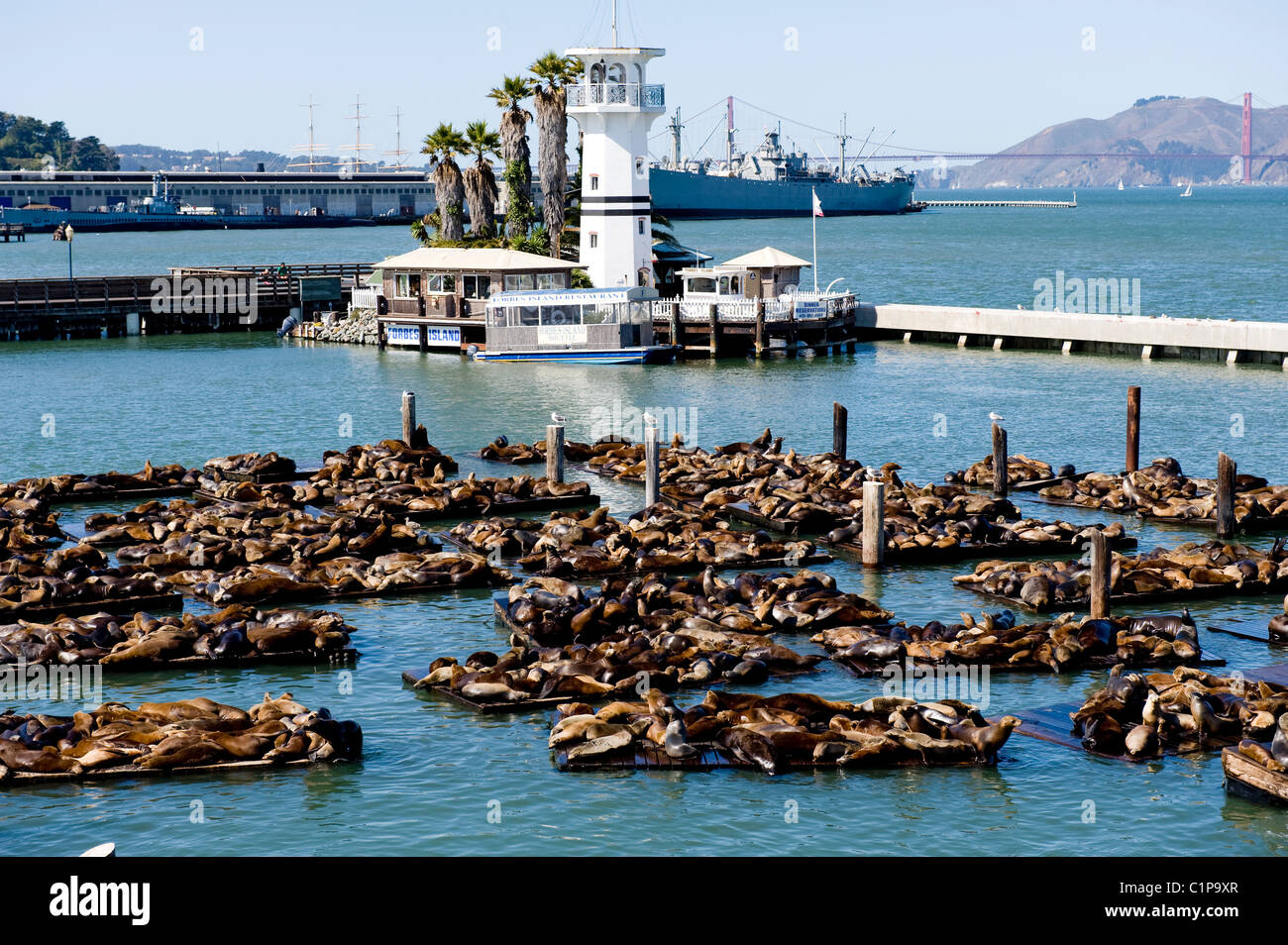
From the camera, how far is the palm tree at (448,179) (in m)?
62.8

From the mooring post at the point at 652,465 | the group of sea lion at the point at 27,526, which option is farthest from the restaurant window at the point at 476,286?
the mooring post at the point at 652,465

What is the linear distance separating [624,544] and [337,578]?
4.47m

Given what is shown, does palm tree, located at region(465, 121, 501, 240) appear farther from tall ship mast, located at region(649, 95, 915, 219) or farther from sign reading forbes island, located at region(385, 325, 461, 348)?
tall ship mast, located at region(649, 95, 915, 219)

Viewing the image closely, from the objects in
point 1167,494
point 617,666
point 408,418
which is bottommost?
point 617,666

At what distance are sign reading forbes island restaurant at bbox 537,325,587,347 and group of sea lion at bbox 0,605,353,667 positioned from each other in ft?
106

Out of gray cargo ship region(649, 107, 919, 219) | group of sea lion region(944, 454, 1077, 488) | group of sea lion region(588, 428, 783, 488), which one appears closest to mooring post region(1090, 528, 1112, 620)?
group of sea lion region(944, 454, 1077, 488)

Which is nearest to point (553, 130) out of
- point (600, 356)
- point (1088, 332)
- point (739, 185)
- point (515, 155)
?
point (515, 155)

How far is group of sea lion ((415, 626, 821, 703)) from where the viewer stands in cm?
1700

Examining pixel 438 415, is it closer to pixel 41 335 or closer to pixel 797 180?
pixel 41 335

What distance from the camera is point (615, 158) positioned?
5538 centimetres

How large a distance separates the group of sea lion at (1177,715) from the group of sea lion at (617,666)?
12.3ft

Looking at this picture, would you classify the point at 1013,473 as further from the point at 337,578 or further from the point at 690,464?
the point at 337,578

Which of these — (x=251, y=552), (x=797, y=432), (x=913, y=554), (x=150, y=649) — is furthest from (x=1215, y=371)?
(x=150, y=649)
